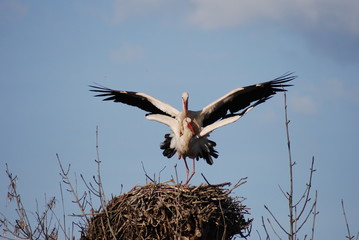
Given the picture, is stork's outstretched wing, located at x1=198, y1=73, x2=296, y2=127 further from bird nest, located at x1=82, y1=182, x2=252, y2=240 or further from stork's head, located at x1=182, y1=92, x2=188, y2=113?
bird nest, located at x1=82, y1=182, x2=252, y2=240

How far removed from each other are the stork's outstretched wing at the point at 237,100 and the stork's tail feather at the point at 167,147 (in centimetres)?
62

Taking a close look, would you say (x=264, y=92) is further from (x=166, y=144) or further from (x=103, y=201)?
(x=103, y=201)

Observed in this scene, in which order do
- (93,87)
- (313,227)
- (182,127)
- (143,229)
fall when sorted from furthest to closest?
1. (93,87)
2. (182,127)
3. (143,229)
4. (313,227)

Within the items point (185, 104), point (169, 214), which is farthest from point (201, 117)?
point (169, 214)

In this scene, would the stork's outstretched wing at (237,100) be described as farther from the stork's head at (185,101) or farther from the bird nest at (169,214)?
the bird nest at (169,214)

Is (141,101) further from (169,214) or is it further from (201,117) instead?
(169,214)

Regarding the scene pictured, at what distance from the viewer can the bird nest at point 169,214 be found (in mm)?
6297

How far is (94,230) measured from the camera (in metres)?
6.37

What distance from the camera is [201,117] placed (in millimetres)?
8875

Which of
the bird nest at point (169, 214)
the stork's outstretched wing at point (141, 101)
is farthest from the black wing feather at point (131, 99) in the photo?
the bird nest at point (169, 214)

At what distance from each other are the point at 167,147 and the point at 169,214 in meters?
2.77

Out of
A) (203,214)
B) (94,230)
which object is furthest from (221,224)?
(94,230)

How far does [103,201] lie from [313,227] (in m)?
1.84

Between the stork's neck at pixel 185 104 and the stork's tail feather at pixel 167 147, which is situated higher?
the stork's neck at pixel 185 104
